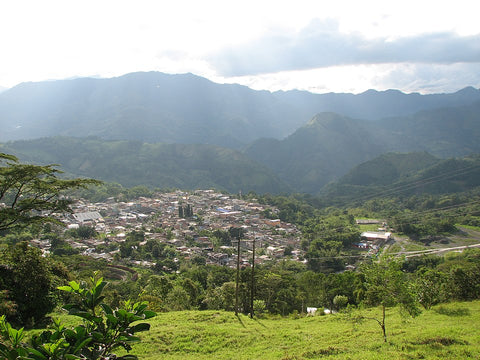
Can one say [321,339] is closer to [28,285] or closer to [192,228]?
[28,285]

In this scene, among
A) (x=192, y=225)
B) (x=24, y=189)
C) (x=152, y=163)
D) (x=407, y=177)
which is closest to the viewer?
(x=24, y=189)

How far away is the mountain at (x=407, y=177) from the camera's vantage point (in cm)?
11006

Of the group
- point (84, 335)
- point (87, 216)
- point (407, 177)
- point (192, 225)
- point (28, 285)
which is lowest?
point (192, 225)

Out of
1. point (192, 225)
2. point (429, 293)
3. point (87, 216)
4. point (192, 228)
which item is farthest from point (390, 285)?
point (87, 216)

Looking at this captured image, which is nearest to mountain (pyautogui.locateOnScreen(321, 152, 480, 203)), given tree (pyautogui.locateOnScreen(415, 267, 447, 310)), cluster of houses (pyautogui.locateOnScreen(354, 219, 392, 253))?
cluster of houses (pyautogui.locateOnScreen(354, 219, 392, 253))

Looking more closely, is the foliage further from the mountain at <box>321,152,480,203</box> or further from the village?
the mountain at <box>321,152,480,203</box>

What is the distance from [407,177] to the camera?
126 metres

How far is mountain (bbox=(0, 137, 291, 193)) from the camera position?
141375mm

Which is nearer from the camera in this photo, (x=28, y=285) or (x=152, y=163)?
(x=28, y=285)

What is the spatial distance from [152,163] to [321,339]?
148648 mm

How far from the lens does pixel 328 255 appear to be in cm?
5097

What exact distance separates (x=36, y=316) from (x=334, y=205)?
104m

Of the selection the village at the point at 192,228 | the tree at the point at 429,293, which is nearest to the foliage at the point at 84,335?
the tree at the point at 429,293

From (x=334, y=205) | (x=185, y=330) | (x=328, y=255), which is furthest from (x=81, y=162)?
(x=185, y=330)
